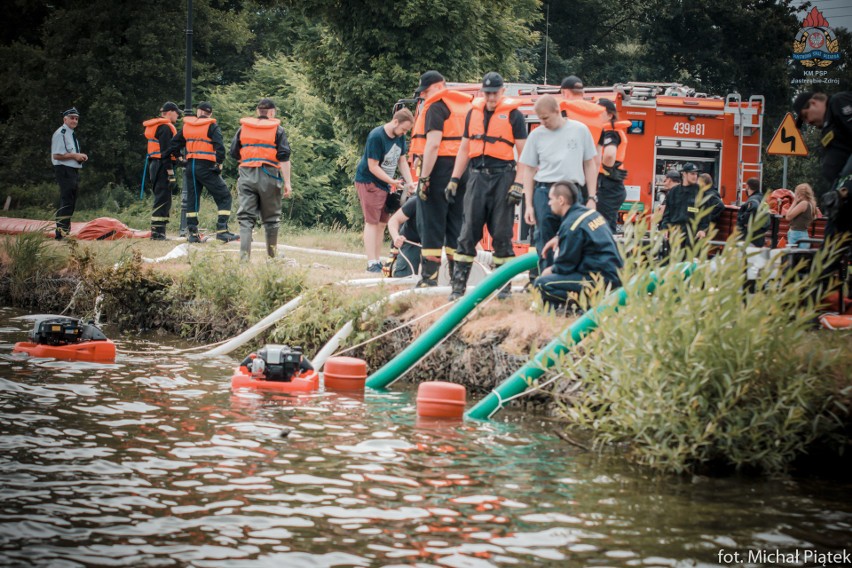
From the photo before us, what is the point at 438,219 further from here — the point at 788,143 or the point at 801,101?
the point at 788,143

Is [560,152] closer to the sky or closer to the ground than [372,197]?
closer to the sky

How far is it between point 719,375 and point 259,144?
8633mm

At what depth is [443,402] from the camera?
823 cm

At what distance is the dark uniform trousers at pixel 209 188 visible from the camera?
1700 centimetres

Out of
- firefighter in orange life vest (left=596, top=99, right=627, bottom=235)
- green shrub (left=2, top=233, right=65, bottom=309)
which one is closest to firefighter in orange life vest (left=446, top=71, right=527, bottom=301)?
firefighter in orange life vest (left=596, top=99, right=627, bottom=235)

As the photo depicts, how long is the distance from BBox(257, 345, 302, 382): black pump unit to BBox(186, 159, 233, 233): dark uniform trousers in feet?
26.3

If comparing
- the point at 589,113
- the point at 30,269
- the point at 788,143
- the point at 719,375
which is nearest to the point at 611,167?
the point at 589,113

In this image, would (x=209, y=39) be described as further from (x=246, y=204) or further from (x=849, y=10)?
(x=849, y=10)

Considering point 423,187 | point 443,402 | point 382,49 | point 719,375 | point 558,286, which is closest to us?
point 719,375

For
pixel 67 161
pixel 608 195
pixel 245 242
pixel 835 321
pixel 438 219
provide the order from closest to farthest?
pixel 835 321 < pixel 438 219 < pixel 608 195 < pixel 245 242 < pixel 67 161

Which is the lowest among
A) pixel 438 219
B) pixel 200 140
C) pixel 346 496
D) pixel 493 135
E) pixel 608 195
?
pixel 346 496

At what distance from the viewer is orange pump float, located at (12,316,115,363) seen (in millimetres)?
10305

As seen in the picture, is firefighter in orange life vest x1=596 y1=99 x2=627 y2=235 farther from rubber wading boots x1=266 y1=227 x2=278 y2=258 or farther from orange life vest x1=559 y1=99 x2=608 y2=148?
rubber wading boots x1=266 y1=227 x2=278 y2=258

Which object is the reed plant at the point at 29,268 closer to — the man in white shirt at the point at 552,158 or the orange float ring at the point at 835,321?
the man in white shirt at the point at 552,158
